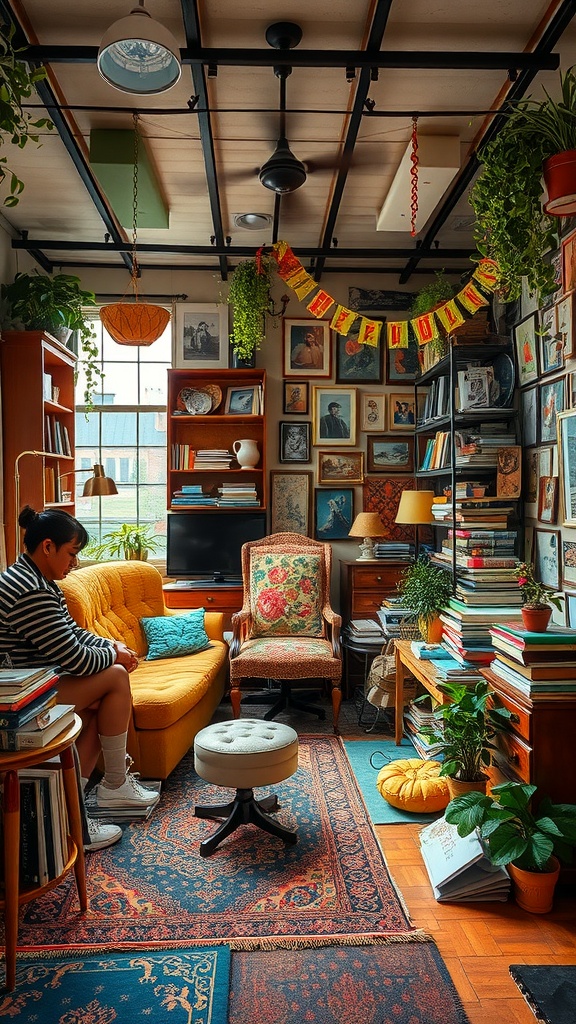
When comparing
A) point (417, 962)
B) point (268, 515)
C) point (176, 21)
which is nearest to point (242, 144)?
point (176, 21)

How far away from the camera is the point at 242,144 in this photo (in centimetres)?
359

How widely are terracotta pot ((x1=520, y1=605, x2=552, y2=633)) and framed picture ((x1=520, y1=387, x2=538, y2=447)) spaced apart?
4.57ft

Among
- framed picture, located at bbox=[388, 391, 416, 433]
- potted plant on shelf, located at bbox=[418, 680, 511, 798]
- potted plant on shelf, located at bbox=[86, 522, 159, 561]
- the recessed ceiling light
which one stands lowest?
potted plant on shelf, located at bbox=[418, 680, 511, 798]

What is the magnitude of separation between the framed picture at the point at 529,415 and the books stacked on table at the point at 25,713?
2.79m

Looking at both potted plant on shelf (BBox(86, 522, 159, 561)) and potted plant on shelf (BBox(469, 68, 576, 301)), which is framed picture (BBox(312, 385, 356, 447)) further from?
potted plant on shelf (BBox(469, 68, 576, 301))

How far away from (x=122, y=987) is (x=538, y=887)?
4.56ft

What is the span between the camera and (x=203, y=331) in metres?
5.39

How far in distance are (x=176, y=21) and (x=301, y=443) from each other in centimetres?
306

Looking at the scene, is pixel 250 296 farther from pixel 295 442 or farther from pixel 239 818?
→ pixel 239 818

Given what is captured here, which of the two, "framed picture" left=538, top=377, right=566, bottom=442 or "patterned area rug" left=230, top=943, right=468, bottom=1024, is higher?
"framed picture" left=538, top=377, right=566, bottom=442

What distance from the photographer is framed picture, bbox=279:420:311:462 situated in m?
5.41

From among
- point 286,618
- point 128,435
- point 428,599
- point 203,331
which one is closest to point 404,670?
point 428,599

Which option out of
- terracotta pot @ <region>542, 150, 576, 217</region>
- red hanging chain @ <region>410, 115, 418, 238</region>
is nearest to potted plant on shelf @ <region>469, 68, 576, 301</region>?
terracotta pot @ <region>542, 150, 576, 217</region>

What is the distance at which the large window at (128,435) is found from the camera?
548cm
